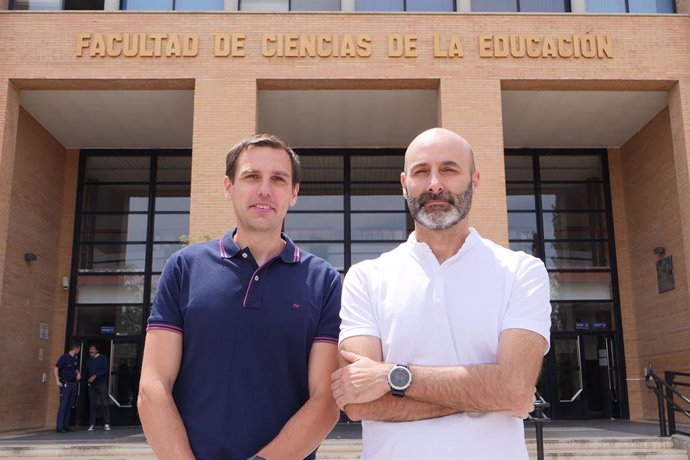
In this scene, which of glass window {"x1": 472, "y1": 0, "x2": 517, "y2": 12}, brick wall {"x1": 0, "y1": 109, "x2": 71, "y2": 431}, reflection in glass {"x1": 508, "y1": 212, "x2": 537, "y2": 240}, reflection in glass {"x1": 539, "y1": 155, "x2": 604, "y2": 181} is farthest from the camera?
reflection in glass {"x1": 539, "y1": 155, "x2": 604, "y2": 181}

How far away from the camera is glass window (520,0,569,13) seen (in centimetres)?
1662

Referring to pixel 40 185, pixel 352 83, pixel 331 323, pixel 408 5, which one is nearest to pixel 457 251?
pixel 331 323

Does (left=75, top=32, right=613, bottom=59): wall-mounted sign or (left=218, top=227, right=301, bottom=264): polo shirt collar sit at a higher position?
(left=75, top=32, right=613, bottom=59): wall-mounted sign

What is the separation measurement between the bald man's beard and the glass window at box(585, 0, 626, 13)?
15.7m

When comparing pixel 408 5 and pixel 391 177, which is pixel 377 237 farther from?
pixel 408 5

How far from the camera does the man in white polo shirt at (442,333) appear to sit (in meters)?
2.31

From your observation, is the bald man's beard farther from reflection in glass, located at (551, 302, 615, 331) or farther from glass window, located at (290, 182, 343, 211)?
reflection in glass, located at (551, 302, 615, 331)

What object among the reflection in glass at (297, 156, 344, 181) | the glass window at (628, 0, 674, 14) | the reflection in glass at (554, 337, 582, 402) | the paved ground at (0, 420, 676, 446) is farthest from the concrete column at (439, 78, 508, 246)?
the reflection in glass at (554, 337, 582, 402)

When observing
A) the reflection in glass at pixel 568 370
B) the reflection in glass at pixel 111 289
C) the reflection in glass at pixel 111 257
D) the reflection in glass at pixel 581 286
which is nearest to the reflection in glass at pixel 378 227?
the reflection in glass at pixel 581 286

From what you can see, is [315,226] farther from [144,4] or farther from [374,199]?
[144,4]

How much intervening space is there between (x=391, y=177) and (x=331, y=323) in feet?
54.4

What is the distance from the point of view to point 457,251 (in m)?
2.64

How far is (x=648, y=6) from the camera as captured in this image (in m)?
16.4

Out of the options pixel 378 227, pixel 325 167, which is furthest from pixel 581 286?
pixel 325 167
